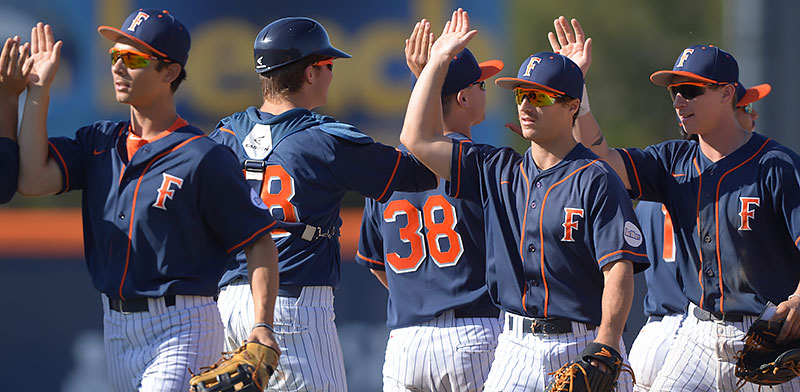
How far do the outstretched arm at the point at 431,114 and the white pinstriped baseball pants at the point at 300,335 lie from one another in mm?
694

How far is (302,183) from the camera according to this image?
4387mm

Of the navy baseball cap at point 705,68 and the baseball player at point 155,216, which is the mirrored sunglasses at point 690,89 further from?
the baseball player at point 155,216

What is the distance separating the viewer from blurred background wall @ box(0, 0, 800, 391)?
7879 mm

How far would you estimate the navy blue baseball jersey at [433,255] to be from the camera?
4.75m

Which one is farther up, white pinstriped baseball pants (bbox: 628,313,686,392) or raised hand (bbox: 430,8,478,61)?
raised hand (bbox: 430,8,478,61)

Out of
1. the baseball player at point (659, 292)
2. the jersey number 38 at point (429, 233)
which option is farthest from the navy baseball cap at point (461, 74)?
the baseball player at point (659, 292)

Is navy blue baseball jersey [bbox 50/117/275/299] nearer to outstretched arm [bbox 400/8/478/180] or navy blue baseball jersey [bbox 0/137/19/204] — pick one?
navy blue baseball jersey [bbox 0/137/19/204]

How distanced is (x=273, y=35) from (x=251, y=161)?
21.3 inches

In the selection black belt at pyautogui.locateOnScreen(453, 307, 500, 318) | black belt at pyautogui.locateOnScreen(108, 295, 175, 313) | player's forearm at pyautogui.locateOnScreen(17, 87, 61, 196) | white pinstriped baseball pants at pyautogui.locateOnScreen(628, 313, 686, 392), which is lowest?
white pinstriped baseball pants at pyautogui.locateOnScreen(628, 313, 686, 392)

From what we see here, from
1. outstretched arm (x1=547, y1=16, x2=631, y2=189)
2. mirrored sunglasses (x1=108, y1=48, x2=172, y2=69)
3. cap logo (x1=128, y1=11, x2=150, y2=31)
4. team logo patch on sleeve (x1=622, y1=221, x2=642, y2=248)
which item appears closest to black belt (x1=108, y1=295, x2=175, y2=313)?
mirrored sunglasses (x1=108, y1=48, x2=172, y2=69)

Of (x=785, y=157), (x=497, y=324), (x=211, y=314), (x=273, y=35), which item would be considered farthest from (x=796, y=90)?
(x=211, y=314)

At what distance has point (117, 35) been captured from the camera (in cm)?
383

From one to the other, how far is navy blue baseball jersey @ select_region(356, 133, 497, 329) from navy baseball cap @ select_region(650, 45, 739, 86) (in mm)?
988

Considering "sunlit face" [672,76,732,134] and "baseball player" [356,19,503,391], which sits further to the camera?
"sunlit face" [672,76,732,134]
